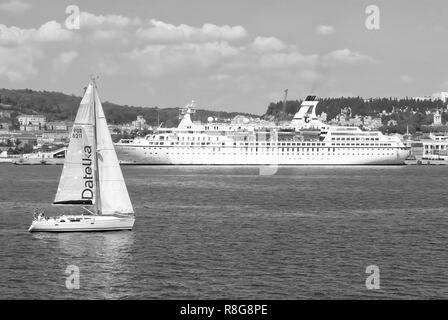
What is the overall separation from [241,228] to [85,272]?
1267cm

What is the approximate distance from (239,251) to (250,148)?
8707cm

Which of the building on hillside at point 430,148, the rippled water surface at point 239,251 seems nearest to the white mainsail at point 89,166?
the rippled water surface at point 239,251

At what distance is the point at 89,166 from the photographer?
3453 centimetres

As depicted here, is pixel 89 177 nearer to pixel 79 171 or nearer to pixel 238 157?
pixel 79 171

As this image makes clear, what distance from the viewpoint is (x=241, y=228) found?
3900 centimetres

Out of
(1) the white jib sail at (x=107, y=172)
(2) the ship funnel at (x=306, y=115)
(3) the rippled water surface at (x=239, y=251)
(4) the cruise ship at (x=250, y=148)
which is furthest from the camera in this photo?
(2) the ship funnel at (x=306, y=115)

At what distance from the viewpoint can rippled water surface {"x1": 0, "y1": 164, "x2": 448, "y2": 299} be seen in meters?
25.1

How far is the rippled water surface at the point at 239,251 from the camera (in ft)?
82.5

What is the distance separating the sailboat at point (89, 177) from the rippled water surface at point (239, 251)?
1.66 feet

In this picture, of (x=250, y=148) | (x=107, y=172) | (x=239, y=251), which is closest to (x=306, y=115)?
(x=250, y=148)
